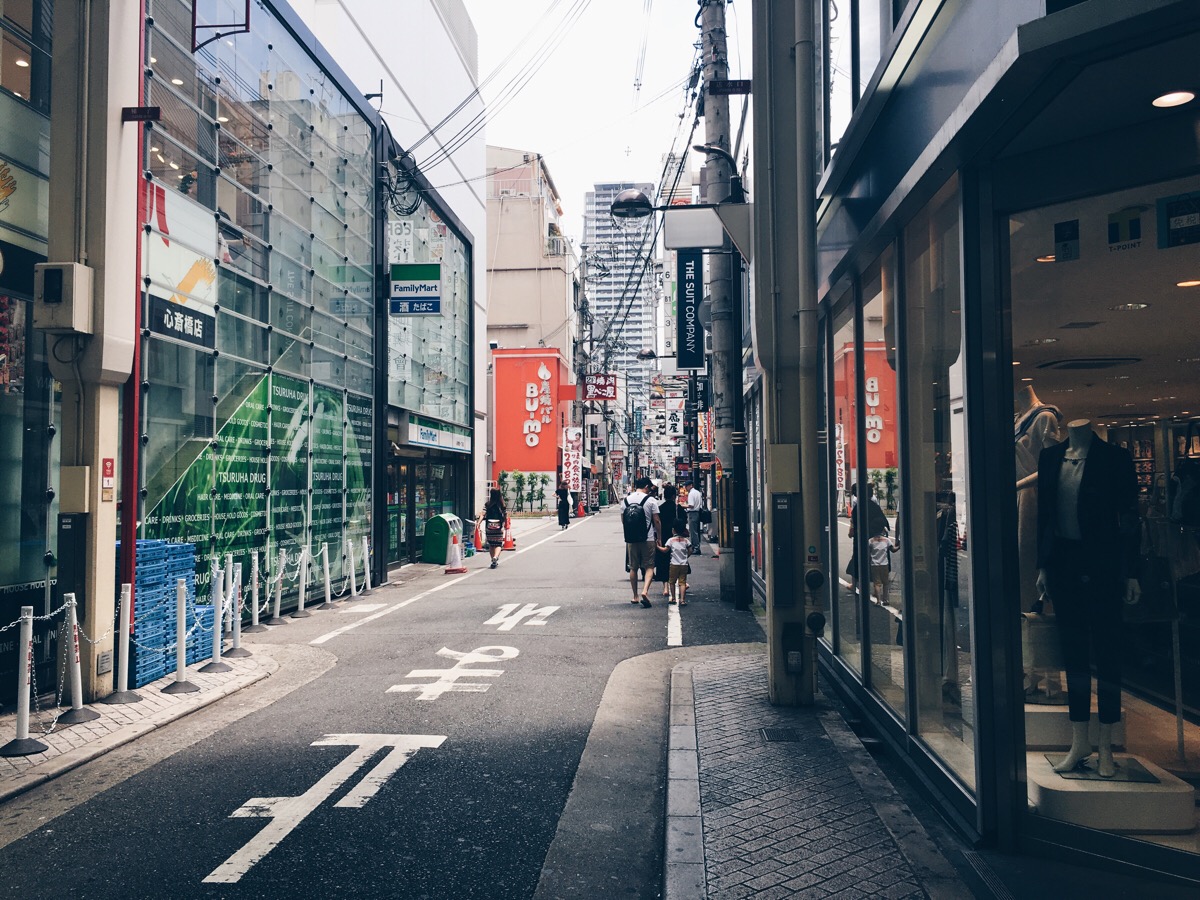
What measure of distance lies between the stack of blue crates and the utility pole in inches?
296

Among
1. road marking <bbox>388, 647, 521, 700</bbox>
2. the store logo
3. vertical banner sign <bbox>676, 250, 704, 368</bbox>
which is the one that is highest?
vertical banner sign <bbox>676, 250, 704, 368</bbox>

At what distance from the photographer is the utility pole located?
532 inches

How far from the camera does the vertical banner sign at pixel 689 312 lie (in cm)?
1923

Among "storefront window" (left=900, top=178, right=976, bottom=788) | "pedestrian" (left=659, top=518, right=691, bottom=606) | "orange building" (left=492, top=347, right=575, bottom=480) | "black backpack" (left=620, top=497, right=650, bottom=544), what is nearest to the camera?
"storefront window" (left=900, top=178, right=976, bottom=788)

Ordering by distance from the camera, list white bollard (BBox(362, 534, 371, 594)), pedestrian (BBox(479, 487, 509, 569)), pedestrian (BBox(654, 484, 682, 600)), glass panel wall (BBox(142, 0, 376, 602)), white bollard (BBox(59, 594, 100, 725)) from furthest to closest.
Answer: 1. pedestrian (BBox(479, 487, 509, 569))
2. white bollard (BBox(362, 534, 371, 594))
3. pedestrian (BBox(654, 484, 682, 600))
4. glass panel wall (BBox(142, 0, 376, 602))
5. white bollard (BBox(59, 594, 100, 725))

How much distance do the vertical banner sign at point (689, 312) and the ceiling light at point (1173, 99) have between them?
48.6ft

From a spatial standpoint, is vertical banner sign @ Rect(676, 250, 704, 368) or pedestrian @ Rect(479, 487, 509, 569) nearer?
vertical banner sign @ Rect(676, 250, 704, 368)

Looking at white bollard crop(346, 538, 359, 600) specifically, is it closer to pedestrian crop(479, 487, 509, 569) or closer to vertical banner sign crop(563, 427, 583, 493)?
pedestrian crop(479, 487, 509, 569)

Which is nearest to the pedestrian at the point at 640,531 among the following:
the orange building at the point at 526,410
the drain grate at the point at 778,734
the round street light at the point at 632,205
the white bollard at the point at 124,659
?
the round street light at the point at 632,205

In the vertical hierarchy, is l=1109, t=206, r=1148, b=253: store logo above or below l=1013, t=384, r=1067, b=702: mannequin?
above

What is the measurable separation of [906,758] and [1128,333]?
123 inches

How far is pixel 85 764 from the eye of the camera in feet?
21.7

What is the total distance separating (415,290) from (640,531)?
297 inches

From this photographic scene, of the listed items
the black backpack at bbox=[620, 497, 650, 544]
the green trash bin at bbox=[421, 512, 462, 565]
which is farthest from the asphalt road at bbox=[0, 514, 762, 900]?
the green trash bin at bbox=[421, 512, 462, 565]
